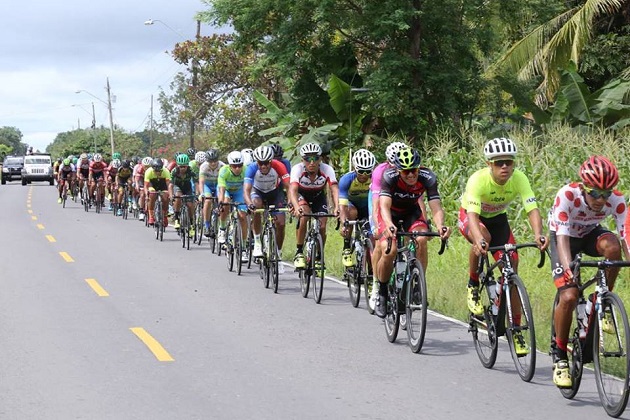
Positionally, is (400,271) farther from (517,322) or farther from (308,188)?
(308,188)

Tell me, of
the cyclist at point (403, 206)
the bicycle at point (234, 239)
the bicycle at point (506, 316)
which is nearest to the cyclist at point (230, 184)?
the bicycle at point (234, 239)

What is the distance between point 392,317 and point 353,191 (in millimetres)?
3082

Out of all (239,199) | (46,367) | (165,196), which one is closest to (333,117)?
(165,196)

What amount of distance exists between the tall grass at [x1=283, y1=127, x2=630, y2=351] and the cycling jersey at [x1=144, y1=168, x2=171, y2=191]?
4.17m

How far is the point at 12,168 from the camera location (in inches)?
2840

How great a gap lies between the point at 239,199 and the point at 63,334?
768 centimetres

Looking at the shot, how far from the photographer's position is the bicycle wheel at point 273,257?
1370cm

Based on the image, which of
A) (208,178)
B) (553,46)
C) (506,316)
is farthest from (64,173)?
(506,316)

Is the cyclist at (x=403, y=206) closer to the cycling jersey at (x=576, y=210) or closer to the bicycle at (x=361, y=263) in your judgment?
the bicycle at (x=361, y=263)

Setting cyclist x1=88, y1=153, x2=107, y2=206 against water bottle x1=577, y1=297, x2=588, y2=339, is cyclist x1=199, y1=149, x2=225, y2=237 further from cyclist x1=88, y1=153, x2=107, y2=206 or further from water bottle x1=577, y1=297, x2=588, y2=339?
cyclist x1=88, y1=153, x2=107, y2=206

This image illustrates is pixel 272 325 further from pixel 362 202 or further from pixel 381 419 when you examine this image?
pixel 381 419

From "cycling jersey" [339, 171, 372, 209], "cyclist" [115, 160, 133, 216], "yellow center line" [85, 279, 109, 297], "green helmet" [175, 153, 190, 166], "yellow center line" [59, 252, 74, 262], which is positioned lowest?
"yellow center line" [59, 252, 74, 262]

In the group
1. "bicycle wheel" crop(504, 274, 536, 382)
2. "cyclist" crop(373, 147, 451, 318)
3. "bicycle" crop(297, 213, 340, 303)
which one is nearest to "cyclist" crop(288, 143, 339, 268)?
"bicycle" crop(297, 213, 340, 303)

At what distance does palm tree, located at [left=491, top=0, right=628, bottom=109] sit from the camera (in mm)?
25594
